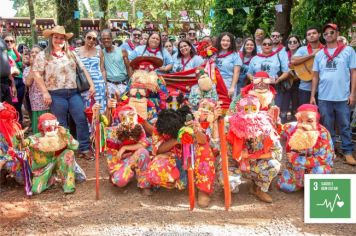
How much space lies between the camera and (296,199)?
407 centimetres

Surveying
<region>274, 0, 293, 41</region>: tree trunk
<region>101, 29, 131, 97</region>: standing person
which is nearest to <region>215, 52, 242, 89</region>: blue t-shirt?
<region>101, 29, 131, 97</region>: standing person

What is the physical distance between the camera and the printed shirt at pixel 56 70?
4812 mm

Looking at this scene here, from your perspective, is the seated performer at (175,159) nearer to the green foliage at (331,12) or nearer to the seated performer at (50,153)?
the seated performer at (50,153)

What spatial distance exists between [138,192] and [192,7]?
943 inches

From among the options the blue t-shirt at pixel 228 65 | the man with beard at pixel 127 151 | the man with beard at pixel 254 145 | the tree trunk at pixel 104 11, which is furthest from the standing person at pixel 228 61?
the tree trunk at pixel 104 11

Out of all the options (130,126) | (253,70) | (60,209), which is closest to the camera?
(60,209)

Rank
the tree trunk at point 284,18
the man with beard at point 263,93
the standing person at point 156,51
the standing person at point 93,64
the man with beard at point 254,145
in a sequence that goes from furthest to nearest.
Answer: the tree trunk at point 284,18
the standing person at point 156,51
the standing person at point 93,64
the man with beard at point 263,93
the man with beard at point 254,145

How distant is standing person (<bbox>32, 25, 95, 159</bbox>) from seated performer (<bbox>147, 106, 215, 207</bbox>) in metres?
1.56

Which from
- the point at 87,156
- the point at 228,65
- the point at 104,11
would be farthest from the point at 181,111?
the point at 104,11

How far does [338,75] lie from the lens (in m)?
4.88

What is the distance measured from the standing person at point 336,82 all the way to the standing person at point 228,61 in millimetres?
1144

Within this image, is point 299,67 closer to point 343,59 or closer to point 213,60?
point 343,59

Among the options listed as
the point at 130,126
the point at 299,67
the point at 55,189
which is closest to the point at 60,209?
the point at 55,189

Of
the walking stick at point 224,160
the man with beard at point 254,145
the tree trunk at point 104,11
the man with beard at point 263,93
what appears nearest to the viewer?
the walking stick at point 224,160
